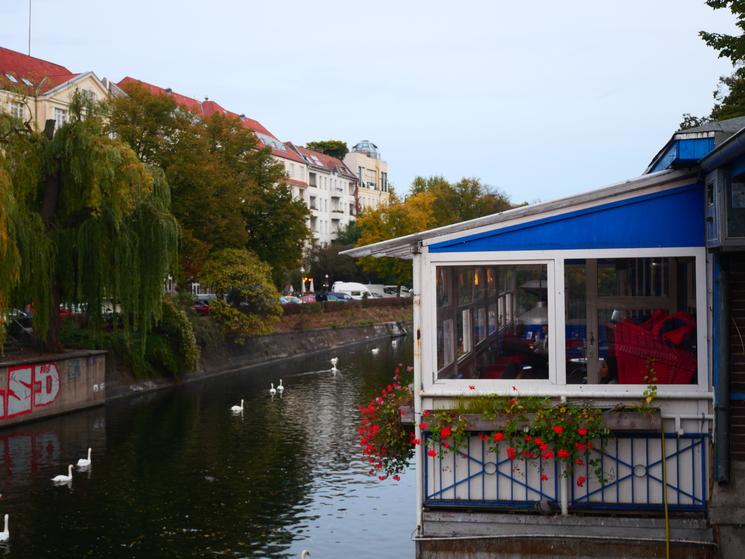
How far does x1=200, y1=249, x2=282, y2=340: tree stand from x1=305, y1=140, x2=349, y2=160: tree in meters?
76.5

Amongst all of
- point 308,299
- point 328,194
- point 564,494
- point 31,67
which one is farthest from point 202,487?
point 328,194

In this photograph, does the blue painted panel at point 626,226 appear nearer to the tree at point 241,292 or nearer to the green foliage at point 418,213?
the tree at point 241,292

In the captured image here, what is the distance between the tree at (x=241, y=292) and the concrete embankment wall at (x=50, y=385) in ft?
46.7

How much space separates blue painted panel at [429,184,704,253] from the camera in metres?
9.11

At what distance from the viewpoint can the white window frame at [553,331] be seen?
9.05 metres

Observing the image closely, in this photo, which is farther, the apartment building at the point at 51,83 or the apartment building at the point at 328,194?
the apartment building at the point at 328,194

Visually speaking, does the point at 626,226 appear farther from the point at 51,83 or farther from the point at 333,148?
the point at 333,148

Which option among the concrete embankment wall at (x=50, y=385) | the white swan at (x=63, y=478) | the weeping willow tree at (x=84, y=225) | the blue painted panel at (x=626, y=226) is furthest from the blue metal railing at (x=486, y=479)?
the weeping willow tree at (x=84, y=225)

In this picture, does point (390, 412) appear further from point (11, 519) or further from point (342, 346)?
point (342, 346)

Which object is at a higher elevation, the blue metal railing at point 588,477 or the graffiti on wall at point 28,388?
the blue metal railing at point 588,477

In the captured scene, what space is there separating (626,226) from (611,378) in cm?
144

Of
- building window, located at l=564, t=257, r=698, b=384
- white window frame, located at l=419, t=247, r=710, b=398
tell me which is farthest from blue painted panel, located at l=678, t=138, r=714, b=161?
building window, located at l=564, t=257, r=698, b=384

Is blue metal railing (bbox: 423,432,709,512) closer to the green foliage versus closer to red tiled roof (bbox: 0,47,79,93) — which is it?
red tiled roof (bbox: 0,47,79,93)

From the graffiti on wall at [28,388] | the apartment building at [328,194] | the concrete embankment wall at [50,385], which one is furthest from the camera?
the apartment building at [328,194]
